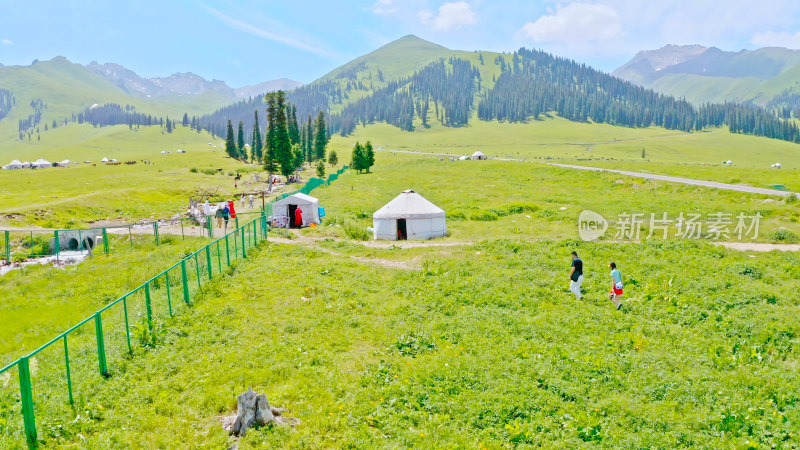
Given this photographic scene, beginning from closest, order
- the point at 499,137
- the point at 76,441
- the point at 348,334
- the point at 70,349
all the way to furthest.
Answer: the point at 76,441
the point at 70,349
the point at 348,334
the point at 499,137

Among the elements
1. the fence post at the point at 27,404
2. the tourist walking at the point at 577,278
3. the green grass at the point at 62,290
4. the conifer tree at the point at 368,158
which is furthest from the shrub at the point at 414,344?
the conifer tree at the point at 368,158

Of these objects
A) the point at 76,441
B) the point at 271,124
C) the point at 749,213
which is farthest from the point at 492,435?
the point at 271,124

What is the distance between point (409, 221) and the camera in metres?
30.8

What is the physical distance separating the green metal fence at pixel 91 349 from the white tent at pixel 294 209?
1718 centimetres

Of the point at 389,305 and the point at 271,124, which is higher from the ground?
the point at 271,124

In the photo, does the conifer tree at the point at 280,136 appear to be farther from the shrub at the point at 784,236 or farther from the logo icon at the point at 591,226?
the shrub at the point at 784,236

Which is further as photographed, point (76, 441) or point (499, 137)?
point (499, 137)

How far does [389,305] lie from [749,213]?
2947cm

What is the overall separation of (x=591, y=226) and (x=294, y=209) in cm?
2126

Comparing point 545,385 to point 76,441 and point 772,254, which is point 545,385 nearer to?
point 76,441

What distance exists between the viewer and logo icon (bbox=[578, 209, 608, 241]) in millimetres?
28078

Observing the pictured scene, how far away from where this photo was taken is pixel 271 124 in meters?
72.5

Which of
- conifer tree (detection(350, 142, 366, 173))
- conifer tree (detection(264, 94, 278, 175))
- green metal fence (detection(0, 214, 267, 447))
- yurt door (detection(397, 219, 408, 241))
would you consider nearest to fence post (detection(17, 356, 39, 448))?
green metal fence (detection(0, 214, 267, 447))

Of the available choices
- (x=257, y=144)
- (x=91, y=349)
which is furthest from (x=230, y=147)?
(x=91, y=349)
